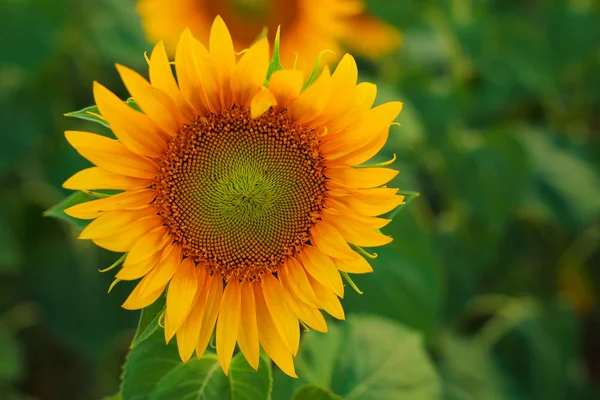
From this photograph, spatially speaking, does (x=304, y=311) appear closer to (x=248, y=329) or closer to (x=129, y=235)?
(x=248, y=329)

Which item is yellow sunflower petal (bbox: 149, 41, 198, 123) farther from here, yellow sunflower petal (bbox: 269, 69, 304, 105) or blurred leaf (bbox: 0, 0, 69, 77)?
blurred leaf (bbox: 0, 0, 69, 77)

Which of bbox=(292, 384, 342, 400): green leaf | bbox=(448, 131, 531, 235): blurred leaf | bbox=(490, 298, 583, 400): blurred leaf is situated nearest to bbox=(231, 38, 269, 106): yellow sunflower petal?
bbox=(292, 384, 342, 400): green leaf

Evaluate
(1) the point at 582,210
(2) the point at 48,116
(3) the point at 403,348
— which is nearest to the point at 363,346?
(3) the point at 403,348

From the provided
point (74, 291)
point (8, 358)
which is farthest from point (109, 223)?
point (74, 291)

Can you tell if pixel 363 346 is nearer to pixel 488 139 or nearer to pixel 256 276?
pixel 256 276

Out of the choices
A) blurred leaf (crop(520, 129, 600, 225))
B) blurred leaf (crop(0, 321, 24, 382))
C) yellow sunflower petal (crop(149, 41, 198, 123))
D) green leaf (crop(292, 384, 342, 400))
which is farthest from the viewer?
blurred leaf (crop(520, 129, 600, 225))

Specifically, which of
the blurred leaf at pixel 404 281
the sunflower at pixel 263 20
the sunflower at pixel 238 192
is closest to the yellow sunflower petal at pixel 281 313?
the sunflower at pixel 238 192

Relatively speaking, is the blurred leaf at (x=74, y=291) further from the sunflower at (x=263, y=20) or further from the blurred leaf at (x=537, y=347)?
the blurred leaf at (x=537, y=347)
